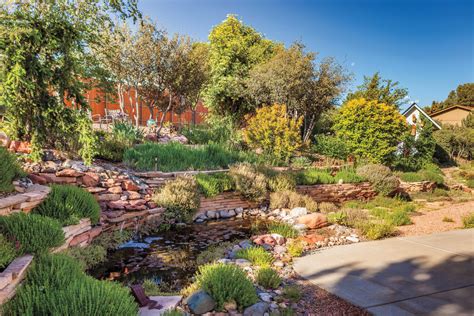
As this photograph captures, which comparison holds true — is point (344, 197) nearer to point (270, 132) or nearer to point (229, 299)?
point (270, 132)

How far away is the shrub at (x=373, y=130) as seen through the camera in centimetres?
1263

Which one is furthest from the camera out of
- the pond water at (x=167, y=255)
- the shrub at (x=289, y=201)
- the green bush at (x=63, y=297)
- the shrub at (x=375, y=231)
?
the shrub at (x=289, y=201)

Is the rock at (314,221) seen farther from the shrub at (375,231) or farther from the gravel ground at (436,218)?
the gravel ground at (436,218)

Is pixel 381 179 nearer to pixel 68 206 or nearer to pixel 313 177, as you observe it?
pixel 313 177

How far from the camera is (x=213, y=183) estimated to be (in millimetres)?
7953

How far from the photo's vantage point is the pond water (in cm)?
439

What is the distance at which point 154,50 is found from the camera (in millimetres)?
11547

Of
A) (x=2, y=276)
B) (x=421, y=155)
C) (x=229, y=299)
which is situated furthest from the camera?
(x=421, y=155)

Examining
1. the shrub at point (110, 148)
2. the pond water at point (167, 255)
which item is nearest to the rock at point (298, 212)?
the pond water at point (167, 255)

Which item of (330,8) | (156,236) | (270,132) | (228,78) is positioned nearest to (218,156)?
(270,132)

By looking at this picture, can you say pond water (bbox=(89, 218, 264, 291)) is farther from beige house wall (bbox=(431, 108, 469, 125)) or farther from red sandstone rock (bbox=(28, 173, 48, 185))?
beige house wall (bbox=(431, 108, 469, 125))

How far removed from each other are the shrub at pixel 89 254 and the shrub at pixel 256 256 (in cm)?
213

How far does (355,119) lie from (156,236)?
32.8ft

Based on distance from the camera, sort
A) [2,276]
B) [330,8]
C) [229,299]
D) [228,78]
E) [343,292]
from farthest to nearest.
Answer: [228,78], [330,8], [343,292], [229,299], [2,276]
